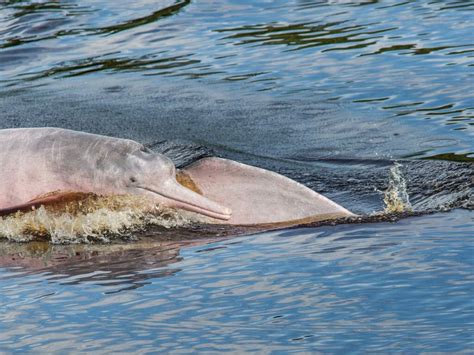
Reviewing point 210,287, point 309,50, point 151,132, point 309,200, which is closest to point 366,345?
point 210,287

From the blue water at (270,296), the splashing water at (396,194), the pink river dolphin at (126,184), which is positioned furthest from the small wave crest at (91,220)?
the splashing water at (396,194)

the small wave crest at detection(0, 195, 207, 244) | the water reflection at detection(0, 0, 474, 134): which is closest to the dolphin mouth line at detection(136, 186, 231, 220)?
the small wave crest at detection(0, 195, 207, 244)

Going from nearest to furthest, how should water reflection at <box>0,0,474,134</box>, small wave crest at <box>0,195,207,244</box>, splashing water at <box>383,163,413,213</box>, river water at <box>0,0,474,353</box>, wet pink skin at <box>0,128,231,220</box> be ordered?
river water at <box>0,0,474,353</box> → small wave crest at <box>0,195,207,244</box> → splashing water at <box>383,163,413,213</box> → wet pink skin at <box>0,128,231,220</box> → water reflection at <box>0,0,474,134</box>

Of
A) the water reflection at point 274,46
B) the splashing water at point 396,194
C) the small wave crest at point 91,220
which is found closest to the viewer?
the small wave crest at point 91,220

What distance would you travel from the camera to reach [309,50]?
18.5 m

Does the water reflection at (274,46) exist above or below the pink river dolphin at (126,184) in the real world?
below

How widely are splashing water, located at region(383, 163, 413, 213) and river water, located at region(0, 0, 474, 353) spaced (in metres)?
0.05

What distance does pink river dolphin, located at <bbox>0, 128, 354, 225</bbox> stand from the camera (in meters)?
10.0

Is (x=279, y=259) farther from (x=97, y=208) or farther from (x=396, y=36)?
(x=396, y=36)

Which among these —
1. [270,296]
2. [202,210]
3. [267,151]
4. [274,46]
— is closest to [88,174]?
[202,210]

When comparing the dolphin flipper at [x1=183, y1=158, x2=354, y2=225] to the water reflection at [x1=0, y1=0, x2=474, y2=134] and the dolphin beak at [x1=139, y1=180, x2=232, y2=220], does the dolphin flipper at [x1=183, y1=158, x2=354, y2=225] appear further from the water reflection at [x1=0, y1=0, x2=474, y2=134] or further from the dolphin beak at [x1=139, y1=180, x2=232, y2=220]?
the water reflection at [x1=0, y1=0, x2=474, y2=134]

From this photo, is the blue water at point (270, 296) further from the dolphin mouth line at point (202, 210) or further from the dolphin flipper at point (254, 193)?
the dolphin flipper at point (254, 193)

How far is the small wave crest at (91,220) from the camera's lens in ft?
32.3

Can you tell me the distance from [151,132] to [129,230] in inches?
164
